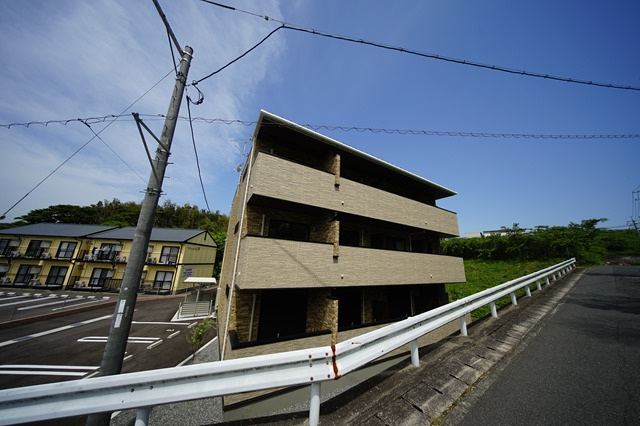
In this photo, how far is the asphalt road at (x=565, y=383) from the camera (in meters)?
1.91

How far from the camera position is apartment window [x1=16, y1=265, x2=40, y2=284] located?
23.2 meters

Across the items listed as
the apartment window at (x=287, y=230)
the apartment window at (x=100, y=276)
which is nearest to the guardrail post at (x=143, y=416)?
the apartment window at (x=287, y=230)

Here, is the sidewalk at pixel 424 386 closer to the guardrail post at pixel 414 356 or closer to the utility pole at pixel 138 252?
the guardrail post at pixel 414 356

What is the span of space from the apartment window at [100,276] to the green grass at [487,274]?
34.6 m

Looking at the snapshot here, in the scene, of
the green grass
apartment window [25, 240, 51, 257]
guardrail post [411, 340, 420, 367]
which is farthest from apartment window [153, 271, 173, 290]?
guardrail post [411, 340, 420, 367]

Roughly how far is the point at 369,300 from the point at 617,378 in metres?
7.55

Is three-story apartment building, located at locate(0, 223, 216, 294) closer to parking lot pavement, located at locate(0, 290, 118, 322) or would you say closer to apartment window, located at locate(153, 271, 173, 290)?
apartment window, located at locate(153, 271, 173, 290)

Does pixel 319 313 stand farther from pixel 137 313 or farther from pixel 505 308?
pixel 137 313

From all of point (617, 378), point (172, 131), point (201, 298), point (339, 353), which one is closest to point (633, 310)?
Result: point (617, 378)

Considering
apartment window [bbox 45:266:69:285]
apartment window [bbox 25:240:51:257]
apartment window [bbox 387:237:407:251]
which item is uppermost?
apartment window [bbox 387:237:407:251]

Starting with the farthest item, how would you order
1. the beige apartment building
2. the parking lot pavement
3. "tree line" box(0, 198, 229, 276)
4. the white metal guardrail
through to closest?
"tree line" box(0, 198, 229, 276), the parking lot pavement, the beige apartment building, the white metal guardrail

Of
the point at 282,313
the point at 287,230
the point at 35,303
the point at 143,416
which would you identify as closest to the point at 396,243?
the point at 287,230

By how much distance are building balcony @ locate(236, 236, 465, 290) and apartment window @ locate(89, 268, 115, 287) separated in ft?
92.2

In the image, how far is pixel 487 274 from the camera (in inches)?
736
